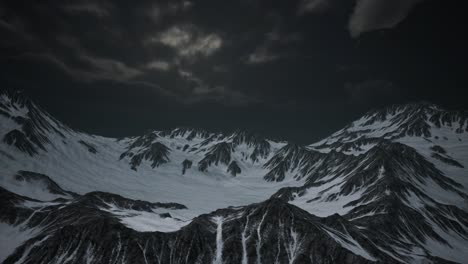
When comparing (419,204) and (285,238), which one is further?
(419,204)

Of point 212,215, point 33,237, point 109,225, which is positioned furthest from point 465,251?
point 33,237

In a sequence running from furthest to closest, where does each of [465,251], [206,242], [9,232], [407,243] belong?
1. [465,251]
2. [407,243]
3. [9,232]
4. [206,242]

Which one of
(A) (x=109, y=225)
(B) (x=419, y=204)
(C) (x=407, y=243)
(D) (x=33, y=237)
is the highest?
(B) (x=419, y=204)

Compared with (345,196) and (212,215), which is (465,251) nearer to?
(345,196)

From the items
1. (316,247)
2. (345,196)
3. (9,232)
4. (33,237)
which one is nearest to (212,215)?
(316,247)

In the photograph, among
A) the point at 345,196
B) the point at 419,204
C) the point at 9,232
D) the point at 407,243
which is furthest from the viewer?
the point at 345,196

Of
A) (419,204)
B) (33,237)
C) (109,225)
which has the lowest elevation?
(33,237)

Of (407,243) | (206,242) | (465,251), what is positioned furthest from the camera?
(465,251)

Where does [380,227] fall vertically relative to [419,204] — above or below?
below

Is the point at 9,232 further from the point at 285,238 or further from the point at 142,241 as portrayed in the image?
the point at 285,238
